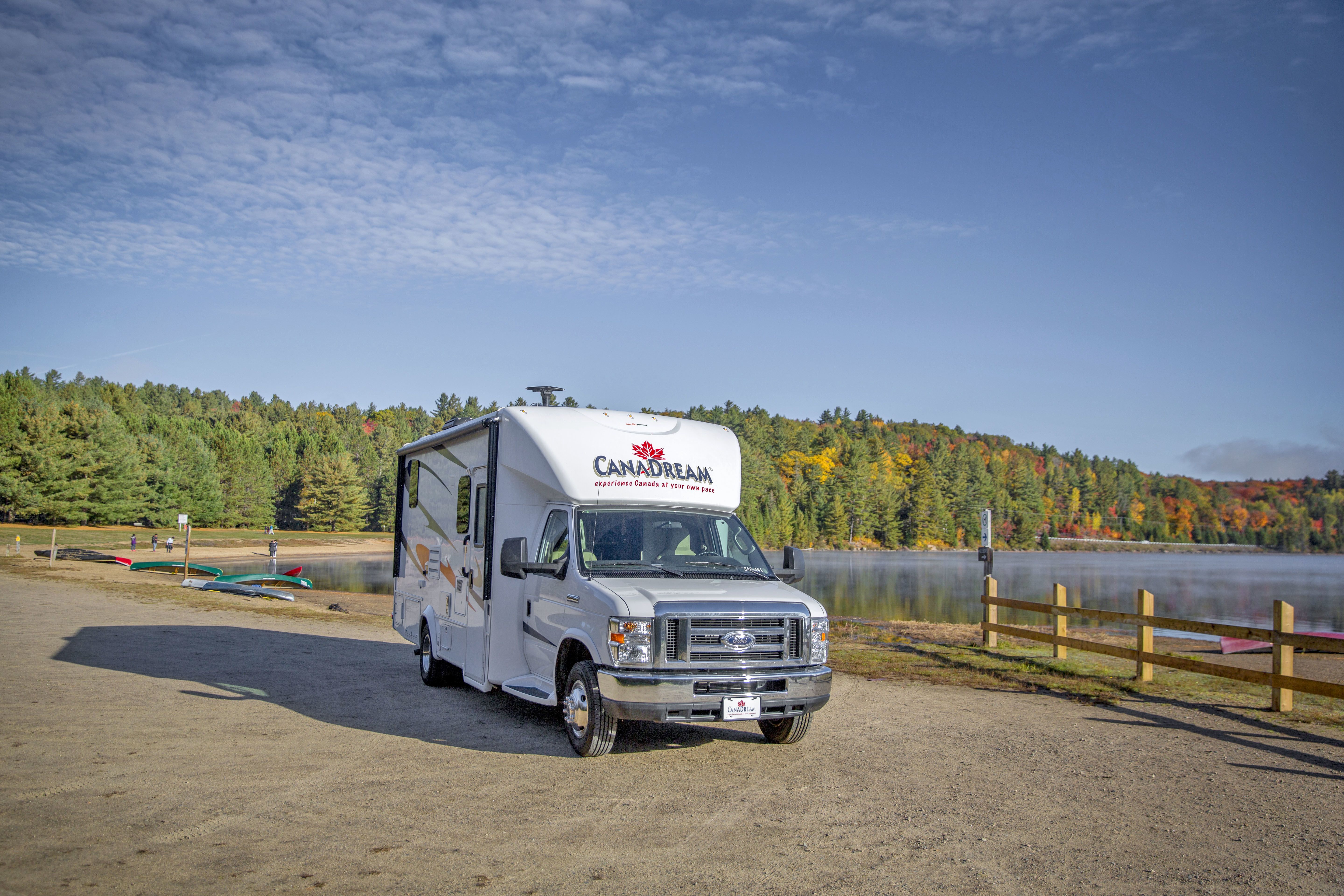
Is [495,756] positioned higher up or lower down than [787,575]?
lower down

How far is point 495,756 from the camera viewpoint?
829 cm

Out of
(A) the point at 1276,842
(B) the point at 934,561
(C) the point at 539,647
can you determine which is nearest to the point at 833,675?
(C) the point at 539,647

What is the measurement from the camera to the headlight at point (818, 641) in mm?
8250

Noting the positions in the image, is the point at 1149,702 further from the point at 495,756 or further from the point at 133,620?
the point at 133,620

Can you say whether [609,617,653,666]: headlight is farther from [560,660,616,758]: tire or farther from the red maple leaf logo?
the red maple leaf logo

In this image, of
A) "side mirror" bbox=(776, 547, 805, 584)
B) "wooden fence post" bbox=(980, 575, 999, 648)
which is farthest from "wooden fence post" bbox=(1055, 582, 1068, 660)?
"side mirror" bbox=(776, 547, 805, 584)

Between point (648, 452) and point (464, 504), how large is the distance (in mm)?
2569

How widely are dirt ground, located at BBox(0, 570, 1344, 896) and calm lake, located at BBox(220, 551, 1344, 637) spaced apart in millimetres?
12556

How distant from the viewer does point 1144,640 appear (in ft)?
42.4

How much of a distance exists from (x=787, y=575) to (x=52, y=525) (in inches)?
3200

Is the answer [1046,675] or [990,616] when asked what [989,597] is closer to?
[990,616]

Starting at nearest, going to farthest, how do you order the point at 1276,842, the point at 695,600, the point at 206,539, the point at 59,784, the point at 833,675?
the point at 1276,842
the point at 59,784
the point at 695,600
the point at 833,675
the point at 206,539

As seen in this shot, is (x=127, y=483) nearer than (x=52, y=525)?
No

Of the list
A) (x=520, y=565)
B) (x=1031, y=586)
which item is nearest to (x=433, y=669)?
(x=520, y=565)
